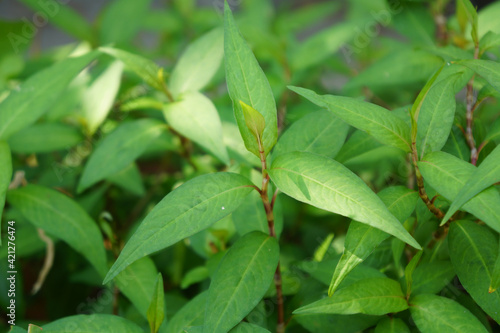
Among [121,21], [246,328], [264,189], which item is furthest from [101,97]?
[246,328]

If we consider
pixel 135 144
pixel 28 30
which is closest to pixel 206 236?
pixel 135 144

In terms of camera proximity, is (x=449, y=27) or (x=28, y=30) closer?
(x=449, y=27)

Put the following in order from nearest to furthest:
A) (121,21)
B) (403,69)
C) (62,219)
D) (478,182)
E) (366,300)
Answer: (478,182) < (366,300) < (62,219) < (403,69) < (121,21)

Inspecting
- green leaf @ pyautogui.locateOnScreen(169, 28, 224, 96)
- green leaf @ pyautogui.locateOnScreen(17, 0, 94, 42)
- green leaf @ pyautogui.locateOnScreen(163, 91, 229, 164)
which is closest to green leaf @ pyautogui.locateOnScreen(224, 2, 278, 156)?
green leaf @ pyautogui.locateOnScreen(163, 91, 229, 164)

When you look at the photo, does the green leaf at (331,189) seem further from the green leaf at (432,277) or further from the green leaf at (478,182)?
the green leaf at (432,277)

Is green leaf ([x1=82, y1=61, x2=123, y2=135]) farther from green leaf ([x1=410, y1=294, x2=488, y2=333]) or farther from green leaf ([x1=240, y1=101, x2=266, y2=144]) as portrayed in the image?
green leaf ([x1=410, y1=294, x2=488, y2=333])

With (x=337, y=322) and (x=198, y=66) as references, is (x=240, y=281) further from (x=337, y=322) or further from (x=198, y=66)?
(x=198, y=66)

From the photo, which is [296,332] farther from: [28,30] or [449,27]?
[28,30]
